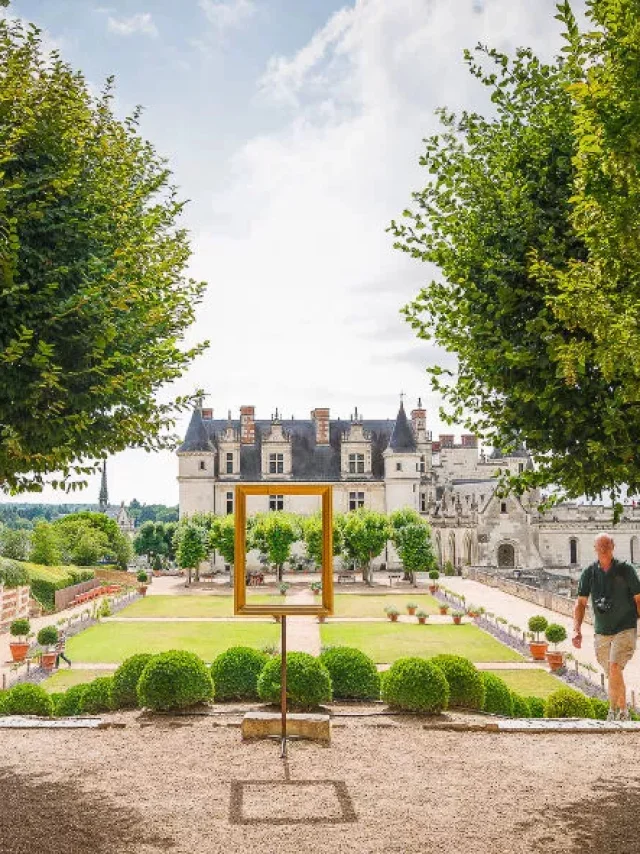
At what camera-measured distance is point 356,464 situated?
61.3m

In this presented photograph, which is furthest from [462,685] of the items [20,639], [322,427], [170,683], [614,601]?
[322,427]

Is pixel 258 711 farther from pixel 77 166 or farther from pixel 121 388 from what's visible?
pixel 77 166

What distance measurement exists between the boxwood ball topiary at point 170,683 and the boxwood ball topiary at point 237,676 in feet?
2.70

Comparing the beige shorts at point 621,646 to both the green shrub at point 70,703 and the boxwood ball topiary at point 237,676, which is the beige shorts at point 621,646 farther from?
the green shrub at point 70,703

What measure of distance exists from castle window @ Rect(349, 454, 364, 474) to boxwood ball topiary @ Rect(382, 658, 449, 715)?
50663 mm

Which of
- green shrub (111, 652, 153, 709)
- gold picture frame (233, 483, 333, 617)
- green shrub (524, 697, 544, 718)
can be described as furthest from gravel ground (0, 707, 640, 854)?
green shrub (524, 697, 544, 718)

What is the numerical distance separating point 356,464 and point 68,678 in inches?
1649

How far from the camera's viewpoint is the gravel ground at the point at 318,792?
6.57 metres

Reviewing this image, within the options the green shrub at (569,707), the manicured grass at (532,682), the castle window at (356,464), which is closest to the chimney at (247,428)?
the castle window at (356,464)

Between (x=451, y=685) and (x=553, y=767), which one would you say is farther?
(x=451, y=685)

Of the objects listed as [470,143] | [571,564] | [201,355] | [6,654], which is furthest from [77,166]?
[571,564]

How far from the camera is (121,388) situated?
8.44m

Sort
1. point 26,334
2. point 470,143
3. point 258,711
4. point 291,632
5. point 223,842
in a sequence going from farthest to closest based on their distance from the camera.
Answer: point 291,632 → point 258,711 → point 470,143 → point 26,334 → point 223,842

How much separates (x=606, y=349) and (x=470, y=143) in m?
3.48
